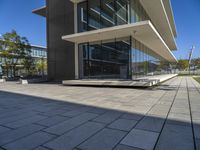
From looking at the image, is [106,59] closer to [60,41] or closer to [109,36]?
[109,36]

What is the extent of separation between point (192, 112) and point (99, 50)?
10.0m

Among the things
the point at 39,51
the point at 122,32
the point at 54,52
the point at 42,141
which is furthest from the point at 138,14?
the point at 39,51

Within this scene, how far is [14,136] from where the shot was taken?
3209 mm

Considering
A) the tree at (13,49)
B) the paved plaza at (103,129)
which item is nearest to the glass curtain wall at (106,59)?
the paved plaza at (103,129)

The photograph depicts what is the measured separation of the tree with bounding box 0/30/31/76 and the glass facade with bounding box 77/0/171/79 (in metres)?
14.4

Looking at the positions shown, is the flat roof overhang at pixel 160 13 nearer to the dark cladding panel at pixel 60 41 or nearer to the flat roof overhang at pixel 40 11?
the dark cladding panel at pixel 60 41

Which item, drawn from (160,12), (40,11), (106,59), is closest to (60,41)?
(106,59)

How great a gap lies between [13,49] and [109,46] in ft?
60.3

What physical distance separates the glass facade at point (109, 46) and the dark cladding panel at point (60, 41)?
4.80 feet

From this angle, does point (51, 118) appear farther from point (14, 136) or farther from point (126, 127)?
point (126, 127)

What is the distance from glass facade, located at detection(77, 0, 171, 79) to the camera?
12111mm

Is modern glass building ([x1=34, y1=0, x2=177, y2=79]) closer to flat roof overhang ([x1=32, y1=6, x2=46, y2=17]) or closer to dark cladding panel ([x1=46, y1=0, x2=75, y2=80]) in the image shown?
dark cladding panel ([x1=46, y1=0, x2=75, y2=80])

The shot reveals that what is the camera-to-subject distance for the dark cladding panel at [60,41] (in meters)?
16.5

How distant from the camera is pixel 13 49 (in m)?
24.0
